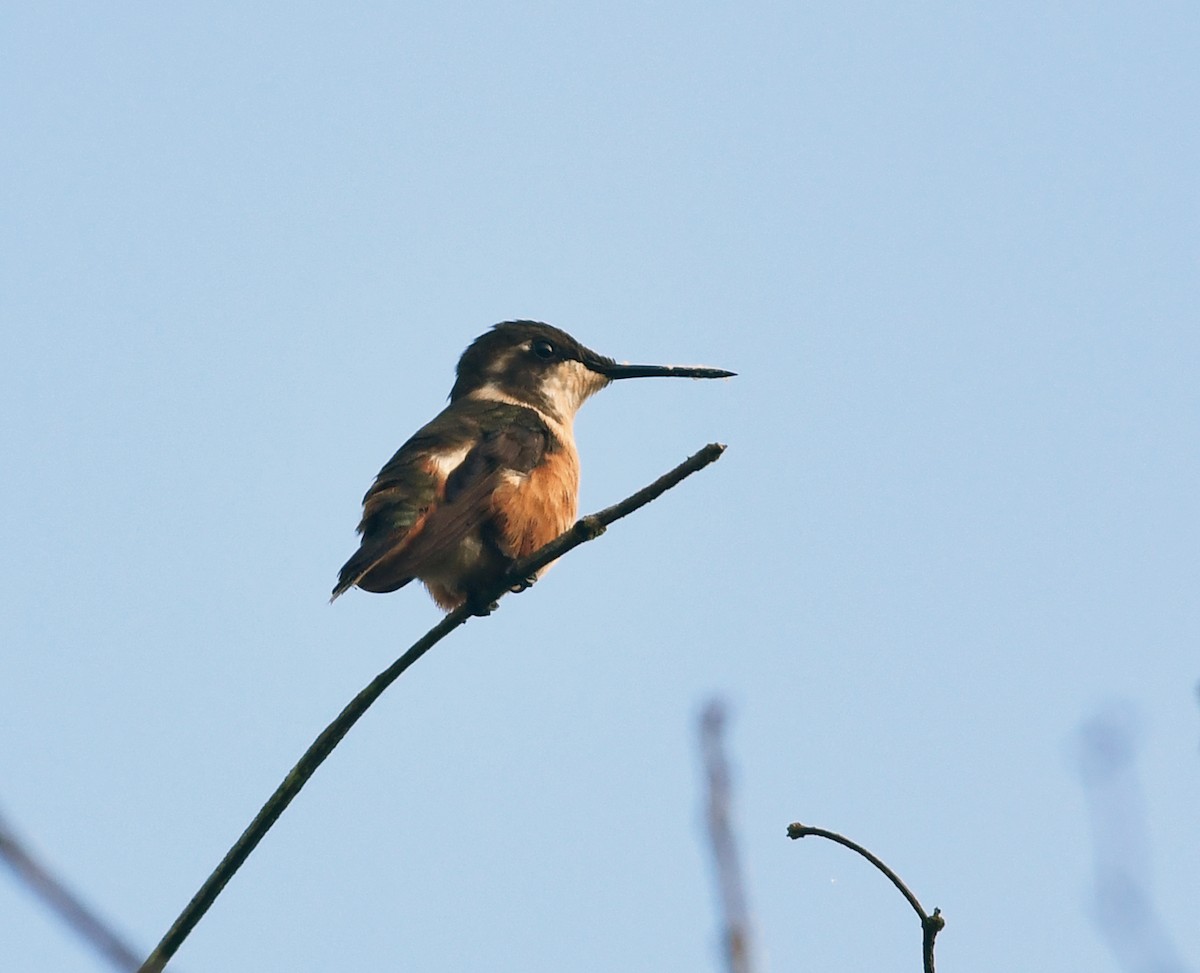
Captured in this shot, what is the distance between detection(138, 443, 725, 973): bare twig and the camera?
2150mm

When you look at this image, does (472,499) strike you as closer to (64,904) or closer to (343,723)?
(343,723)

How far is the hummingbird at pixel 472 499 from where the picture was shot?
627cm

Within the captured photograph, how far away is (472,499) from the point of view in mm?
6637

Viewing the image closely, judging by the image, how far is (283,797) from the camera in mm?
2459

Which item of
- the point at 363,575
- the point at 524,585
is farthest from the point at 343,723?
the point at 524,585

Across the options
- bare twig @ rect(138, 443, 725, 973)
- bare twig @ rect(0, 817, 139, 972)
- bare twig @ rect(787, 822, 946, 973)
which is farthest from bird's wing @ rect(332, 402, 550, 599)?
bare twig @ rect(0, 817, 139, 972)

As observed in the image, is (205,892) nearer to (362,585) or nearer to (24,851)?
(24,851)

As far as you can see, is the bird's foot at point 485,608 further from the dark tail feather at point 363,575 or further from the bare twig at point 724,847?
the bare twig at point 724,847

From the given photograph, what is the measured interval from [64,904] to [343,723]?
48.4 inches

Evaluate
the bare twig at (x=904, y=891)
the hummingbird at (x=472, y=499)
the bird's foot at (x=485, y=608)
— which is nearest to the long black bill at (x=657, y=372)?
the hummingbird at (x=472, y=499)

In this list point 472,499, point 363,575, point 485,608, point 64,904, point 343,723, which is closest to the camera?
point 64,904

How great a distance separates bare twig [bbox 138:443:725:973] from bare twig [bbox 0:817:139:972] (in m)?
0.09

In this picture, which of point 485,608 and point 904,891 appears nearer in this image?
point 904,891

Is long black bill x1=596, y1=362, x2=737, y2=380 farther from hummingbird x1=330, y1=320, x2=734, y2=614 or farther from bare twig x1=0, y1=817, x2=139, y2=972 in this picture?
bare twig x1=0, y1=817, x2=139, y2=972
